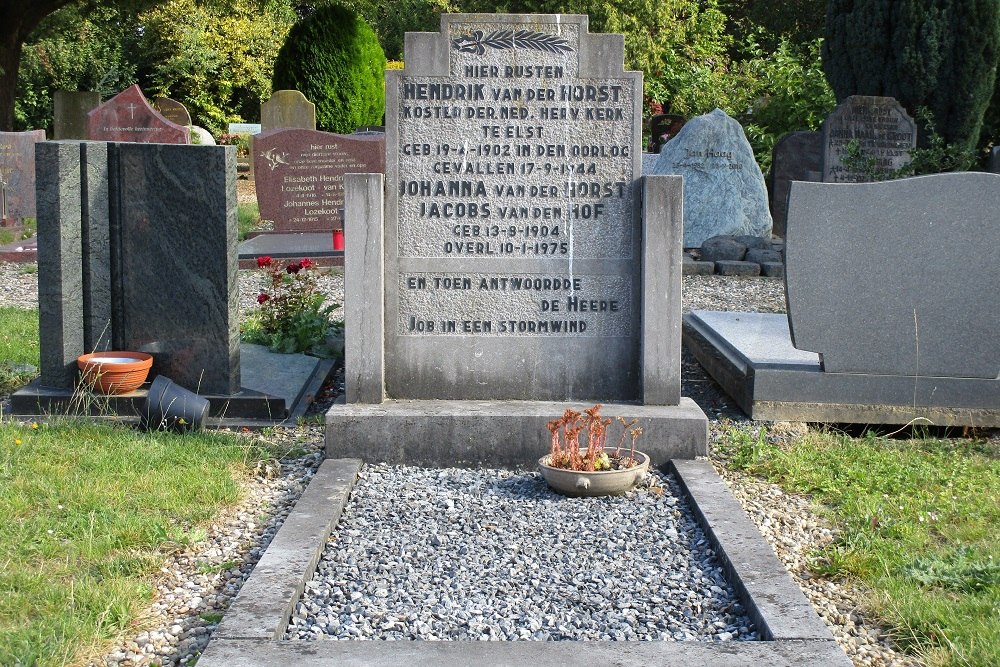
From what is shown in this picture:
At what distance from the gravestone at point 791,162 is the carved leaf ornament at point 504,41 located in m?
11.1

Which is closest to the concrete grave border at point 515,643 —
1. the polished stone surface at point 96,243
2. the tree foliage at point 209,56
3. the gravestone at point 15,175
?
the polished stone surface at point 96,243

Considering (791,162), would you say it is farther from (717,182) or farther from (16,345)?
(16,345)

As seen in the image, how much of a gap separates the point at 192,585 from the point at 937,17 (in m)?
14.5

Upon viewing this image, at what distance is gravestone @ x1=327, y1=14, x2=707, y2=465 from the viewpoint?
5.58 meters

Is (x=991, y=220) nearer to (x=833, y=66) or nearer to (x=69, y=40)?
(x=833, y=66)

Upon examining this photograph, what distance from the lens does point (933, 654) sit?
337cm

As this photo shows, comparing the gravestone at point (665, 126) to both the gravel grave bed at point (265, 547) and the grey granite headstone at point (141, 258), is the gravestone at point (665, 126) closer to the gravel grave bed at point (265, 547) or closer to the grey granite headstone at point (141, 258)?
the gravel grave bed at point (265, 547)

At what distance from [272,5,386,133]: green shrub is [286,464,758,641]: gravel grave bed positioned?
20202 millimetres

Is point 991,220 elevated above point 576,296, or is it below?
above

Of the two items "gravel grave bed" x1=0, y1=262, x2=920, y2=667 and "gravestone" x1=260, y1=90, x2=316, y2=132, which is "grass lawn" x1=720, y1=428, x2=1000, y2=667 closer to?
"gravel grave bed" x1=0, y1=262, x2=920, y2=667

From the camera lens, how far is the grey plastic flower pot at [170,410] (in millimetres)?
5656

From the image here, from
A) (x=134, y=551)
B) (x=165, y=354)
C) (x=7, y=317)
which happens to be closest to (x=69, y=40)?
(x=7, y=317)

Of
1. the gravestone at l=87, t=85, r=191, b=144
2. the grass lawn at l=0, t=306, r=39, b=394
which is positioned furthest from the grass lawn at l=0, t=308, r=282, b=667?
the gravestone at l=87, t=85, r=191, b=144

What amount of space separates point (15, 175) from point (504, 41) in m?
11.3
